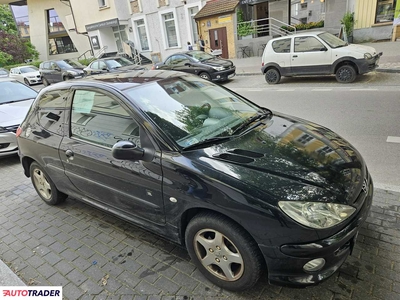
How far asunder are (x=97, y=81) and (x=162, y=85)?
0.71m

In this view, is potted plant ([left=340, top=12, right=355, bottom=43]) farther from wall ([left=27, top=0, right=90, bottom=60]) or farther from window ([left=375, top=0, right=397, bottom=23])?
wall ([left=27, top=0, right=90, bottom=60])

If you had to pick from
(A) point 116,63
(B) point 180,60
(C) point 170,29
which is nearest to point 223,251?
(B) point 180,60

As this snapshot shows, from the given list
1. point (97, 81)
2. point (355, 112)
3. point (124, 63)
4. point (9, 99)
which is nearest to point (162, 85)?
point (97, 81)

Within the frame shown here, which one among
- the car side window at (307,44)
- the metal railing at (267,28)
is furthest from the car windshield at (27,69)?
the car side window at (307,44)

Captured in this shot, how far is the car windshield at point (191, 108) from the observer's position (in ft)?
8.30

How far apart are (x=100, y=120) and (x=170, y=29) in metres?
21.3

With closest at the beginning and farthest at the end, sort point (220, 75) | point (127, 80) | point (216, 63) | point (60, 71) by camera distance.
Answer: point (127, 80) → point (220, 75) → point (216, 63) → point (60, 71)

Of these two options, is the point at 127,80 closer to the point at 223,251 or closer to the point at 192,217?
the point at 192,217

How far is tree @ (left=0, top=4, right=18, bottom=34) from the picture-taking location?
3616 centimetres

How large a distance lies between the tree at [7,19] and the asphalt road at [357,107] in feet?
127

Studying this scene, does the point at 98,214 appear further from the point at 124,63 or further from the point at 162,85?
the point at 124,63

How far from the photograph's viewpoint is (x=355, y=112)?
643cm

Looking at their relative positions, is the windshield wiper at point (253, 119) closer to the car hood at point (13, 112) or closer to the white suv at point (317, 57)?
the car hood at point (13, 112)

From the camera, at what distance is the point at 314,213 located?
191 cm
